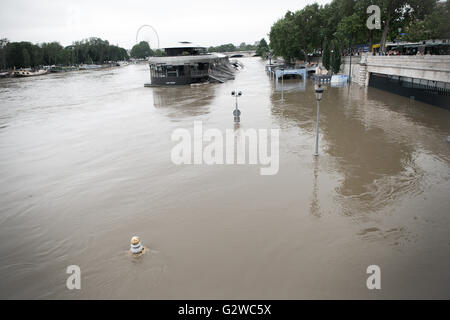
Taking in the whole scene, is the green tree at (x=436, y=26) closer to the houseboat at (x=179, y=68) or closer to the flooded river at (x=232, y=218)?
the flooded river at (x=232, y=218)

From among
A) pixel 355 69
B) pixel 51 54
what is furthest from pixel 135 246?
pixel 51 54

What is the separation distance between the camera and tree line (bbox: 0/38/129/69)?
113 meters

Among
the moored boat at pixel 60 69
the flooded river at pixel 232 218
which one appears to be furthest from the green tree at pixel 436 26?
the moored boat at pixel 60 69

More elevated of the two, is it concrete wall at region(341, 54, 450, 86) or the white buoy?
concrete wall at region(341, 54, 450, 86)

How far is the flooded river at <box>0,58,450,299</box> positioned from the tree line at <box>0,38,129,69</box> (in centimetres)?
11644

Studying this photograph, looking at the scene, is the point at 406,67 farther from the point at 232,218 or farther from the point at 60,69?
the point at 60,69

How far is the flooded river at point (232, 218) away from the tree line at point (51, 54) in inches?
4584

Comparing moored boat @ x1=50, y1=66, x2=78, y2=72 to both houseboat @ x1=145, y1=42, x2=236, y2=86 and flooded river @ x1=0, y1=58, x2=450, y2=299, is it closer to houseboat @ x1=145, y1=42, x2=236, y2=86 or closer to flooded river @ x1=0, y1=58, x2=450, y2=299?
houseboat @ x1=145, y1=42, x2=236, y2=86

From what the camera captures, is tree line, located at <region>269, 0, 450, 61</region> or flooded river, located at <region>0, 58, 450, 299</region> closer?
flooded river, located at <region>0, 58, 450, 299</region>

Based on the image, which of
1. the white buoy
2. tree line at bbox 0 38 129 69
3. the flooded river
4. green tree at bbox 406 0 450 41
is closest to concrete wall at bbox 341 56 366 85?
green tree at bbox 406 0 450 41

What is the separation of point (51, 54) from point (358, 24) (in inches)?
5172
